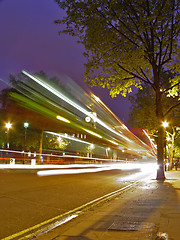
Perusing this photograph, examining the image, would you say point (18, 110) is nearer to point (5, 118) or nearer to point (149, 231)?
point (5, 118)

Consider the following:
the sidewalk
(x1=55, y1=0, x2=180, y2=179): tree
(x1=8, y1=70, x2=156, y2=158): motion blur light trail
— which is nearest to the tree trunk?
(x1=55, y1=0, x2=180, y2=179): tree

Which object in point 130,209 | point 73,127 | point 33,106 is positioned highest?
point 33,106

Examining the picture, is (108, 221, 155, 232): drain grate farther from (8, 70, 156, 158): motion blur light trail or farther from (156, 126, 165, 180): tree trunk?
(8, 70, 156, 158): motion blur light trail

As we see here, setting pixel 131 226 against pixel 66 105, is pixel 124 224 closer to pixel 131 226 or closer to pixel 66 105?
pixel 131 226

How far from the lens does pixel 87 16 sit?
16406mm

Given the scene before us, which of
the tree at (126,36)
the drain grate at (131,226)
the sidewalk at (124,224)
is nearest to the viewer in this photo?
the sidewalk at (124,224)

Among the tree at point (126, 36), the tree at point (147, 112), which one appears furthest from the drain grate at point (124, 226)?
the tree at point (147, 112)

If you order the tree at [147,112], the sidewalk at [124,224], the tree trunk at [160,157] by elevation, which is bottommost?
the sidewalk at [124,224]

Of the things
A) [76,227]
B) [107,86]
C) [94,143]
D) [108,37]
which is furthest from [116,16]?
[94,143]

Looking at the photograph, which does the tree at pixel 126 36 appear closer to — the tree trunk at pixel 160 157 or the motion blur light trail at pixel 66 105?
the tree trunk at pixel 160 157

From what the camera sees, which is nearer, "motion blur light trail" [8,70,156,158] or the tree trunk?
the tree trunk

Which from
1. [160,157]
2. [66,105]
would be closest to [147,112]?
[66,105]

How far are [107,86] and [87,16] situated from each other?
4.75 meters

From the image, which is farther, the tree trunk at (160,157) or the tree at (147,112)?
the tree at (147,112)
